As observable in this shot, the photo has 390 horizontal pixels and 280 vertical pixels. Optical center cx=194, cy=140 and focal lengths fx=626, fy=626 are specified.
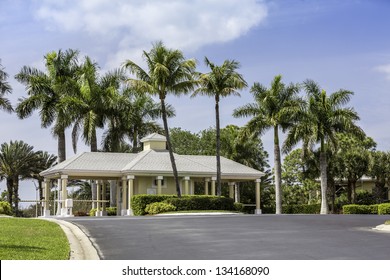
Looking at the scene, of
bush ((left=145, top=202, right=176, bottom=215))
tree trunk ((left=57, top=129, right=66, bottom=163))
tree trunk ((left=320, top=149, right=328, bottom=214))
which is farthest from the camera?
tree trunk ((left=57, top=129, right=66, bottom=163))

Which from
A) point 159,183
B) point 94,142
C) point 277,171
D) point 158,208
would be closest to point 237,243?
point 158,208

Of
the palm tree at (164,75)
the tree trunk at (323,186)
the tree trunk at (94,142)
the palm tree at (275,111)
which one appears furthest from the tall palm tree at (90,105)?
the tree trunk at (323,186)

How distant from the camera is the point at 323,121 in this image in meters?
49.4

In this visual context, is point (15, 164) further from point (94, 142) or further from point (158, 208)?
point (158, 208)

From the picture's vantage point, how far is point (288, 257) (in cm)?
1362

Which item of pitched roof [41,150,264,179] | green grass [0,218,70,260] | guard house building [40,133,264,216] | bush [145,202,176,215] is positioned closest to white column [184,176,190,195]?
guard house building [40,133,264,216]

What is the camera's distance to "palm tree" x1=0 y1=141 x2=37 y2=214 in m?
61.1

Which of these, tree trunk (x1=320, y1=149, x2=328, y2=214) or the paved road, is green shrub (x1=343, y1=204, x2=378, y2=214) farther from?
the paved road

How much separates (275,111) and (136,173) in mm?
13166

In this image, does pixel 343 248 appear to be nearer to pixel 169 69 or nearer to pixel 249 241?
pixel 249 241

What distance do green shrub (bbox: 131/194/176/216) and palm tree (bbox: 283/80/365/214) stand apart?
1323 cm

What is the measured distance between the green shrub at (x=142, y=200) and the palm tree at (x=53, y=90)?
11681 millimetres

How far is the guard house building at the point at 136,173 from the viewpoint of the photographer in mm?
44875

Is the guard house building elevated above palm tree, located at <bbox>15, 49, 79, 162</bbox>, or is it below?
below
